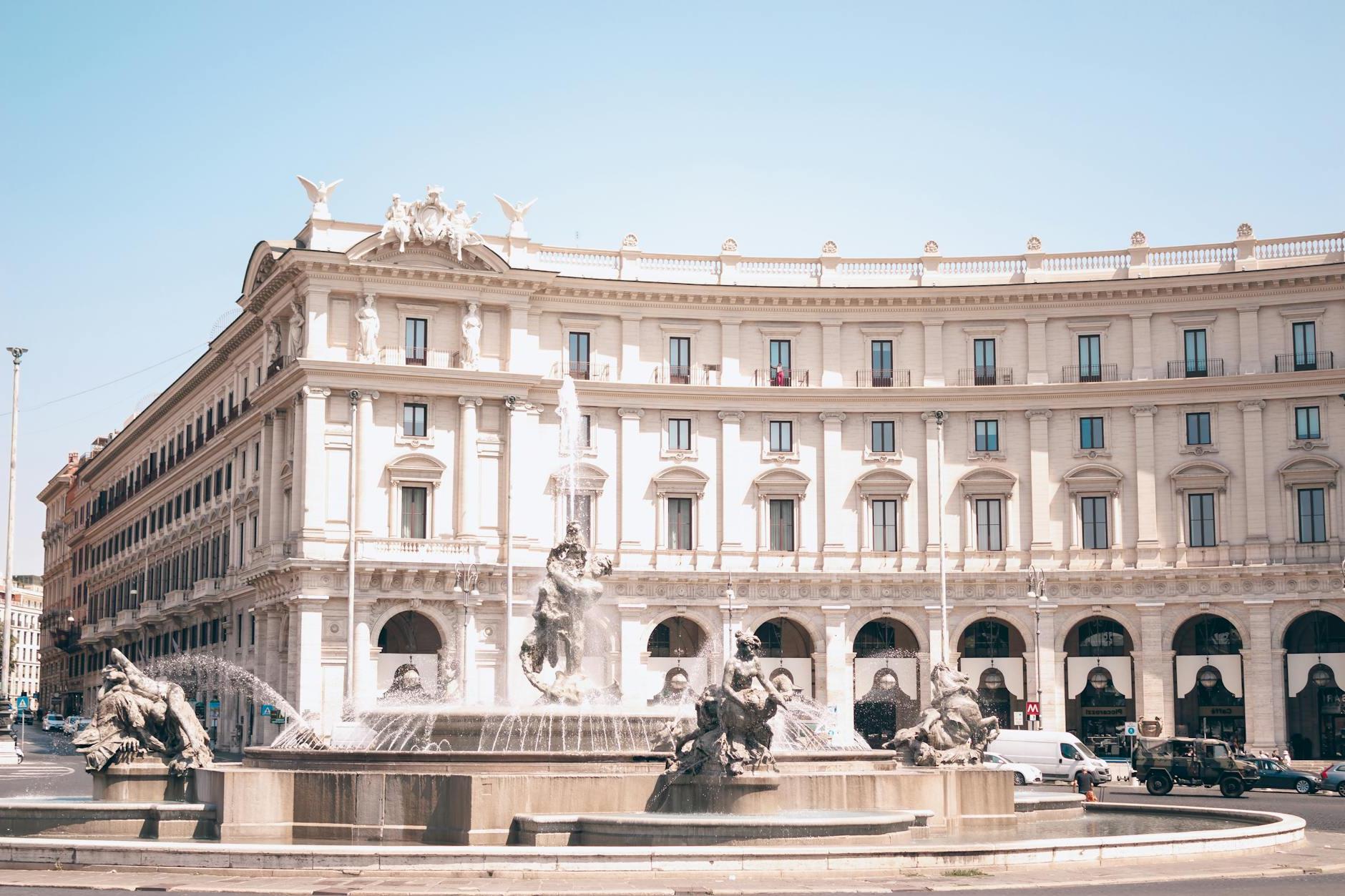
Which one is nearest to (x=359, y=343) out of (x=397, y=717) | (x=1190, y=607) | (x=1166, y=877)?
(x=1190, y=607)

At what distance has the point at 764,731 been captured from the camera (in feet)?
86.1

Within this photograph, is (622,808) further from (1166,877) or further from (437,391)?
(437,391)

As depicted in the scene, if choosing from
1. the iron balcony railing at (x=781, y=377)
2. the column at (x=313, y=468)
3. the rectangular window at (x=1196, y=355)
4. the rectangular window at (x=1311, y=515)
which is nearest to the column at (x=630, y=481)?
the iron balcony railing at (x=781, y=377)

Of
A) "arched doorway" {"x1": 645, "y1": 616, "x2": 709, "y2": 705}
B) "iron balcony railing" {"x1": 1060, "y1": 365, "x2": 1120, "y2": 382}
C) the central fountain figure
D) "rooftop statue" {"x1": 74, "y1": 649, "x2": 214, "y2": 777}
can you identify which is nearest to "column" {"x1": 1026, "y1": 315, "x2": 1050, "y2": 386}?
"iron balcony railing" {"x1": 1060, "y1": 365, "x2": 1120, "y2": 382}

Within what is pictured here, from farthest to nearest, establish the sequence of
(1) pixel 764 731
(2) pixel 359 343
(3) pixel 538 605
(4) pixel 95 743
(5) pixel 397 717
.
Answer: (2) pixel 359 343 → (3) pixel 538 605 → (5) pixel 397 717 → (4) pixel 95 743 → (1) pixel 764 731

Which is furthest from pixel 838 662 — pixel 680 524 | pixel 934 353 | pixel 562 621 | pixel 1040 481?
pixel 562 621

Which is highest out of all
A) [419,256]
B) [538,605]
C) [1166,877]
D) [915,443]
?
[419,256]

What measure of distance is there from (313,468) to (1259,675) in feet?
125

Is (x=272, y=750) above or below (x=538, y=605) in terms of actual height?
below

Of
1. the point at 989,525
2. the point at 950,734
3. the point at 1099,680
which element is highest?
the point at 989,525

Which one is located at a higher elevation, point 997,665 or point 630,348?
point 630,348

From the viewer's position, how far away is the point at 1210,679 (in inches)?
2817

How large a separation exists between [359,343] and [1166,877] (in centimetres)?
5164

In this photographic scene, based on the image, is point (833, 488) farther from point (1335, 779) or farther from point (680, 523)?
point (1335, 779)
